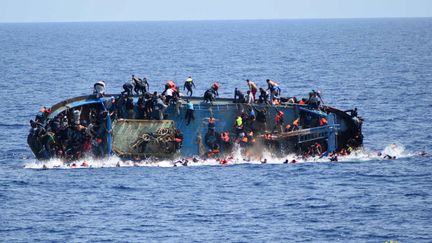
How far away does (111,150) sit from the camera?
9194 cm

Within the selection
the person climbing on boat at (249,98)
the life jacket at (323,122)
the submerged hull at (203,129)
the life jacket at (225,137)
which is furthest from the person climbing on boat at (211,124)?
the life jacket at (323,122)

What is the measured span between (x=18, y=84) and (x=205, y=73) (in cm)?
4271

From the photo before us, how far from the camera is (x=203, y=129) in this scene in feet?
309

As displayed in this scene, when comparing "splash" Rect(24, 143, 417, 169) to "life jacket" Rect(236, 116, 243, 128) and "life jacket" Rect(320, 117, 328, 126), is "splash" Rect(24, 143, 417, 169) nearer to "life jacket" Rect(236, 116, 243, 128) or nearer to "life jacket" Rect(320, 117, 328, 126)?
"life jacket" Rect(236, 116, 243, 128)

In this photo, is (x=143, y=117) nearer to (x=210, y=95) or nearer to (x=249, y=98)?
(x=210, y=95)

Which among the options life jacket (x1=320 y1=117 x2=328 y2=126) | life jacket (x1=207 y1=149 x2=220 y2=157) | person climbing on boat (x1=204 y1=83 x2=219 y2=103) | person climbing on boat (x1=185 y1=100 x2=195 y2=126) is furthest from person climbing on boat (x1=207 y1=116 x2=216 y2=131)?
life jacket (x1=320 y1=117 x2=328 y2=126)

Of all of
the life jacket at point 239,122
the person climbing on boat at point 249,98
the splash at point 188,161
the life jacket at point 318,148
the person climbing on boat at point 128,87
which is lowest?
the splash at point 188,161

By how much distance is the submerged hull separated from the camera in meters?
92.1

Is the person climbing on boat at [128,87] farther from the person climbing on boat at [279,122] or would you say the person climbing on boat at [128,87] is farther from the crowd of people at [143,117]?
the person climbing on boat at [279,122]

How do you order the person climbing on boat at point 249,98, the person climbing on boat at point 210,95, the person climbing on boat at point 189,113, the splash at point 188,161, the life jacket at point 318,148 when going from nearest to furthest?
the splash at point 188,161 → the person climbing on boat at point 189,113 → the life jacket at point 318,148 → the person climbing on boat at point 249,98 → the person climbing on boat at point 210,95

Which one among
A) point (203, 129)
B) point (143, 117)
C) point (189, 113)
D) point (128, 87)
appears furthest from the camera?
point (203, 129)

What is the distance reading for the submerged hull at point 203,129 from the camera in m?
92.1

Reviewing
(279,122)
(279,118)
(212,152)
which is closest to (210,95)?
(212,152)

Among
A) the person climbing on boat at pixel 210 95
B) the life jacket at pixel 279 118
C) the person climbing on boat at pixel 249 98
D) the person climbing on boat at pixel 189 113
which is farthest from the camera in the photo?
the person climbing on boat at pixel 210 95
